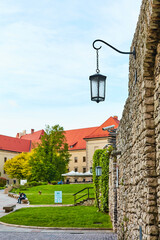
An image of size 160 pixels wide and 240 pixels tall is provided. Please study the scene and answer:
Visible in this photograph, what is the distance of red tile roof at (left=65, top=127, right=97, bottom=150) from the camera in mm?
85331

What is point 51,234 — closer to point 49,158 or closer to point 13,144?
point 49,158

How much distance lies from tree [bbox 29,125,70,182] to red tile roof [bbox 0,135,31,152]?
27563 millimetres

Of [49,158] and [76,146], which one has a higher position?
[76,146]

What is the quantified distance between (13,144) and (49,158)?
33.4 m

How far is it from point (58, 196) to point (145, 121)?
23.7 meters

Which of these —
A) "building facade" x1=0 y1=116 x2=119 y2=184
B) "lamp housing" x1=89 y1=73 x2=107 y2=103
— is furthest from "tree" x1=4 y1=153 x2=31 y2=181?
"lamp housing" x1=89 y1=73 x2=107 y2=103

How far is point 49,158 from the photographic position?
6088cm

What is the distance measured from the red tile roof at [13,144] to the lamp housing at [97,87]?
8141 cm

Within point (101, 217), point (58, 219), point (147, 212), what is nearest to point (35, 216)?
point (58, 219)

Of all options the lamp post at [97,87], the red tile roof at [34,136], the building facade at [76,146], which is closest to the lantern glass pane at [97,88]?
the lamp post at [97,87]

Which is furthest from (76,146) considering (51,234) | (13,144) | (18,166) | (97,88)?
(97,88)

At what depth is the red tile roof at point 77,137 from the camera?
85.3 metres

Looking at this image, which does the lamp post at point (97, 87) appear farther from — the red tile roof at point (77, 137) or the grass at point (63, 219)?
the red tile roof at point (77, 137)

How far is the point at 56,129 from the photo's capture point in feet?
211
